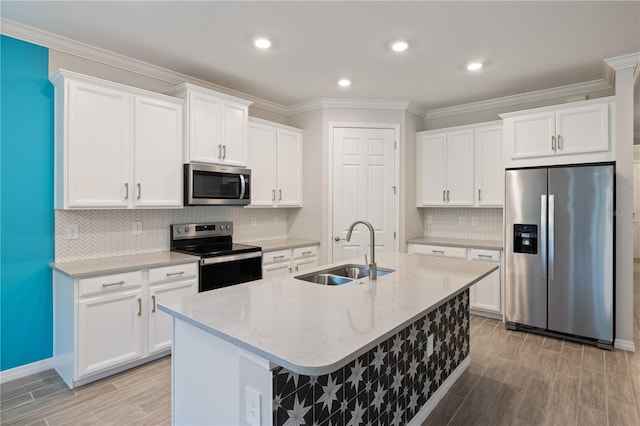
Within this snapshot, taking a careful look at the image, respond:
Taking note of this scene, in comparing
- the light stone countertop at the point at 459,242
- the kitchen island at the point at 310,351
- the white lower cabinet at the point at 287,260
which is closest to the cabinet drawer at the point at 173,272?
the white lower cabinet at the point at 287,260

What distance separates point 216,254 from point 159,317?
694 millimetres

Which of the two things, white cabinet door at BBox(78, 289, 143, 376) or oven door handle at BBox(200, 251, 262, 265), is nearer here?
white cabinet door at BBox(78, 289, 143, 376)

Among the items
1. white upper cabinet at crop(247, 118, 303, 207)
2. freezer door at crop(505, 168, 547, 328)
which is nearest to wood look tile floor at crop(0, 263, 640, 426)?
freezer door at crop(505, 168, 547, 328)

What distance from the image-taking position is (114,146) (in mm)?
2797

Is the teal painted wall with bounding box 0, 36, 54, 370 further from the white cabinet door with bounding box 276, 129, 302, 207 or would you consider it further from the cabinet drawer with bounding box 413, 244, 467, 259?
the cabinet drawer with bounding box 413, 244, 467, 259

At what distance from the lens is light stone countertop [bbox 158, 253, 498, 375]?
1.14 meters

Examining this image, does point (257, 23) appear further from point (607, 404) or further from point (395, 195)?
point (607, 404)

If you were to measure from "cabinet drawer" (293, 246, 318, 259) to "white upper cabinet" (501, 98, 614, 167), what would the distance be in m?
2.41

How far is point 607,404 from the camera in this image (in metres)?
2.30

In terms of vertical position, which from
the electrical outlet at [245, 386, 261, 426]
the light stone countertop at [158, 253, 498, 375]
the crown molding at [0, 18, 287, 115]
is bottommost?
the electrical outlet at [245, 386, 261, 426]

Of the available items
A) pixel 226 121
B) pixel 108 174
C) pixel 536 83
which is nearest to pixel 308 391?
pixel 108 174

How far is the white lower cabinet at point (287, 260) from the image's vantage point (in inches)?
148

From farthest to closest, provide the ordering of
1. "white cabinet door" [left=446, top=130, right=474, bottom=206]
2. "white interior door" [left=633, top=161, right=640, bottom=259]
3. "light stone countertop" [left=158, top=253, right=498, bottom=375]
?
"white interior door" [left=633, top=161, right=640, bottom=259] < "white cabinet door" [left=446, top=130, right=474, bottom=206] < "light stone countertop" [left=158, top=253, right=498, bottom=375]

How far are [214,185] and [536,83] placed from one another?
3.59 metres
